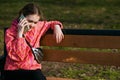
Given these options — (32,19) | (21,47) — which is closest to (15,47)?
(21,47)

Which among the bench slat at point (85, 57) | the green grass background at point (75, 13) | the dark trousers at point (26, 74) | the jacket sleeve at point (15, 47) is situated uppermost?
the jacket sleeve at point (15, 47)

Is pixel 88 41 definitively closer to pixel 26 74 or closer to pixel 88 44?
pixel 88 44

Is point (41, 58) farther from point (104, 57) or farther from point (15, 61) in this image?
point (104, 57)

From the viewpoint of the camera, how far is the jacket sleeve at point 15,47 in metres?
4.61

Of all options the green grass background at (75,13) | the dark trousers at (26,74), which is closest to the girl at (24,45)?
the dark trousers at (26,74)

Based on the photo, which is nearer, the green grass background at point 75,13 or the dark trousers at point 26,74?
the dark trousers at point 26,74

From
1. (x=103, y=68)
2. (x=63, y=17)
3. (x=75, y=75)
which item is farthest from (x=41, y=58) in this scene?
(x=63, y=17)

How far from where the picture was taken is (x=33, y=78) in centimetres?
467

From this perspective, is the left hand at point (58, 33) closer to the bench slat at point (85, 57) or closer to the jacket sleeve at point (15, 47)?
the bench slat at point (85, 57)

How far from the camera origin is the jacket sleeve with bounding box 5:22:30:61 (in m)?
4.61

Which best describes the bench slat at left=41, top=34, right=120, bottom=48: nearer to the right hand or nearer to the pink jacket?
the pink jacket

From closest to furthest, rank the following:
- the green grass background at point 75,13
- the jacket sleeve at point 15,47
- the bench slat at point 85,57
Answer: the jacket sleeve at point 15,47 < the bench slat at point 85,57 < the green grass background at point 75,13

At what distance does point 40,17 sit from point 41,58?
0.45 m


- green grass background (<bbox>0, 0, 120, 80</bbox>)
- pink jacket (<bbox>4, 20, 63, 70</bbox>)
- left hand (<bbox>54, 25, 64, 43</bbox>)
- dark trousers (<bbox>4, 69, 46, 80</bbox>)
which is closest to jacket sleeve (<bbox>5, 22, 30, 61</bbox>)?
pink jacket (<bbox>4, 20, 63, 70</bbox>)
